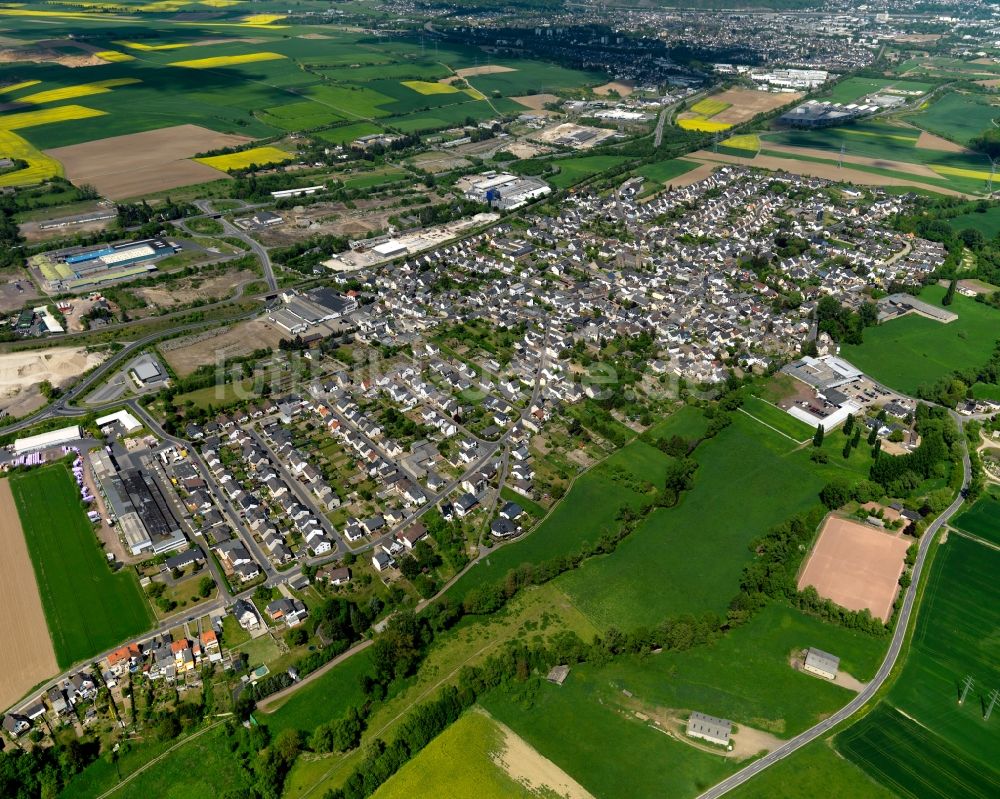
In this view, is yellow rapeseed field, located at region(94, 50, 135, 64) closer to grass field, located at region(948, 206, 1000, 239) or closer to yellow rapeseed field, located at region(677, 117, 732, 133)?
yellow rapeseed field, located at region(677, 117, 732, 133)

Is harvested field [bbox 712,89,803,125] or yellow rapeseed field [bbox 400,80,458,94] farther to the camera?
yellow rapeseed field [bbox 400,80,458,94]

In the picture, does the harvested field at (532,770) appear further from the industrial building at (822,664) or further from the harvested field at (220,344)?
the harvested field at (220,344)

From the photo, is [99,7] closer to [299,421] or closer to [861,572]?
[299,421]

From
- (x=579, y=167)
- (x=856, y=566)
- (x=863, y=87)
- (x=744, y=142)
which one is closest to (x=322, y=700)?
(x=856, y=566)

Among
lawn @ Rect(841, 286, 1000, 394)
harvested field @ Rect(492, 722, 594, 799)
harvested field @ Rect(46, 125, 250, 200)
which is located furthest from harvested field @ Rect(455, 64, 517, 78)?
harvested field @ Rect(492, 722, 594, 799)

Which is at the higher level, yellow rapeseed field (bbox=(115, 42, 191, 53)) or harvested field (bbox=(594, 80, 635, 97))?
yellow rapeseed field (bbox=(115, 42, 191, 53))

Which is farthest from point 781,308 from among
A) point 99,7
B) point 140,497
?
point 99,7
